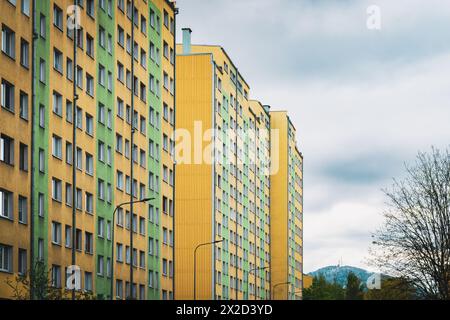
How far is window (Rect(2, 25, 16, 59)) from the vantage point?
4806cm

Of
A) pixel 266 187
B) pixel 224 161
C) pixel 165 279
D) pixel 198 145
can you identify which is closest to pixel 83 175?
pixel 165 279

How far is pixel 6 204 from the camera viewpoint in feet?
157

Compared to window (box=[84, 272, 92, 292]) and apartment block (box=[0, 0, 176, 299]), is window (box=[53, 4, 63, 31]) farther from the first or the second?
window (box=[84, 272, 92, 292])

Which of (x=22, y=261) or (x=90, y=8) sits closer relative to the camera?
(x=22, y=261)

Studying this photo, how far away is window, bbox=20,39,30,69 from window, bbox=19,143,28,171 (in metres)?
4.64

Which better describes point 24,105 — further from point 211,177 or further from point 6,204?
point 211,177

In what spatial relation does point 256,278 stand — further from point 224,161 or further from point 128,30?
point 128,30

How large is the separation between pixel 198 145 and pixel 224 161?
9.56 m

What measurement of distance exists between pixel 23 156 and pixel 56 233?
23.9 ft

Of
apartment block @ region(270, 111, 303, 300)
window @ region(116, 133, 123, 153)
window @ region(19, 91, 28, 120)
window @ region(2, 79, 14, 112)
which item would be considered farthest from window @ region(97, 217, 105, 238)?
apartment block @ region(270, 111, 303, 300)

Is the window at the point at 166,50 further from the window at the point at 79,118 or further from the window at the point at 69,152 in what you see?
the window at the point at 69,152

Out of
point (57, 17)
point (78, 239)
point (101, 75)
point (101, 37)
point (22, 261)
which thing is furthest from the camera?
point (101, 37)

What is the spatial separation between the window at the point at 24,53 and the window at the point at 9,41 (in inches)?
58.2

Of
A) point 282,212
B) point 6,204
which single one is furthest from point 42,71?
point 282,212
